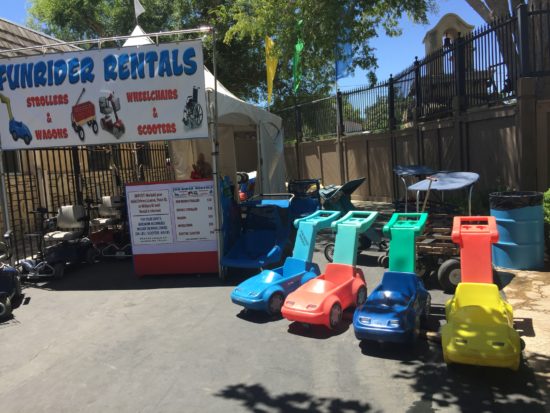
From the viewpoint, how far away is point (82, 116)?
751 centimetres

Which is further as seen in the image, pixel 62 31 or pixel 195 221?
pixel 62 31

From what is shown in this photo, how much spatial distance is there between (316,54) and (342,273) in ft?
35.1

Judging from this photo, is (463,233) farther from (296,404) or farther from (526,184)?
(526,184)

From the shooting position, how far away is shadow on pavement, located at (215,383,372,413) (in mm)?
3617

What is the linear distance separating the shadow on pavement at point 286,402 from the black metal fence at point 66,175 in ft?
19.3

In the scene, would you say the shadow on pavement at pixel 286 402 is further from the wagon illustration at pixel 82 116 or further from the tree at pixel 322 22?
the tree at pixel 322 22

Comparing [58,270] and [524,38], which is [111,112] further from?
[524,38]

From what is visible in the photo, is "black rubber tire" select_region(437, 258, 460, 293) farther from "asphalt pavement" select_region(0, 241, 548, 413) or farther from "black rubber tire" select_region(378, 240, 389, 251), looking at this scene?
"black rubber tire" select_region(378, 240, 389, 251)

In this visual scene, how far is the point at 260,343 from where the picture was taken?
4.95m

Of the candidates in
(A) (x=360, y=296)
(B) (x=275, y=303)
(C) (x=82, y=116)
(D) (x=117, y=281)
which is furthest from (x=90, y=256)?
(A) (x=360, y=296)

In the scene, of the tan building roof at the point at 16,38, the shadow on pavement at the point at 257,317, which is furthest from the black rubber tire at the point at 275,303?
the tan building roof at the point at 16,38

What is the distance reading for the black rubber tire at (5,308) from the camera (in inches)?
240

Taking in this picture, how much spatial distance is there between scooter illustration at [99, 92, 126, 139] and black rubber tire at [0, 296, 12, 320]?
9.28 ft

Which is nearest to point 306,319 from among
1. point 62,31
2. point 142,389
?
point 142,389
